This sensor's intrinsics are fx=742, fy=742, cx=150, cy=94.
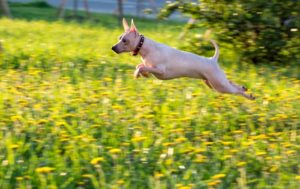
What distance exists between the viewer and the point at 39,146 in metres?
5.14

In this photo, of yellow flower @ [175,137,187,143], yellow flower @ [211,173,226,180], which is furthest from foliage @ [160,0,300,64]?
yellow flower @ [211,173,226,180]

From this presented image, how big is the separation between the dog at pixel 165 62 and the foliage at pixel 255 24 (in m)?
2.40

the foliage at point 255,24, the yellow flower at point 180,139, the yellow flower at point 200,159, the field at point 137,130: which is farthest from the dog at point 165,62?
the foliage at point 255,24

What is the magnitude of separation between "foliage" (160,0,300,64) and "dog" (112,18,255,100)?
7.86 ft

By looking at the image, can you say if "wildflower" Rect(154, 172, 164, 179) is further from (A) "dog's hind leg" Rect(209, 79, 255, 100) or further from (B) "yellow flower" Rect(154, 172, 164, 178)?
(A) "dog's hind leg" Rect(209, 79, 255, 100)

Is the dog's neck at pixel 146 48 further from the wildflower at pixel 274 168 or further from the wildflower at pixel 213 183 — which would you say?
the wildflower at pixel 213 183

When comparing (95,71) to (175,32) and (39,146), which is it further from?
(175,32)

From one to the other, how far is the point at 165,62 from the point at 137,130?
36.2 inches

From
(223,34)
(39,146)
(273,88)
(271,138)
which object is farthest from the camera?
(223,34)

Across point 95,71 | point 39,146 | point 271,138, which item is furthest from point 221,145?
point 95,71

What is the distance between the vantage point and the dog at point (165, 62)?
6098 mm

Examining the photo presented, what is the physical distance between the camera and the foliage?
8664mm

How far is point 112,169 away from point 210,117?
1415mm

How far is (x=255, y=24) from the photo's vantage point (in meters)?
8.81
